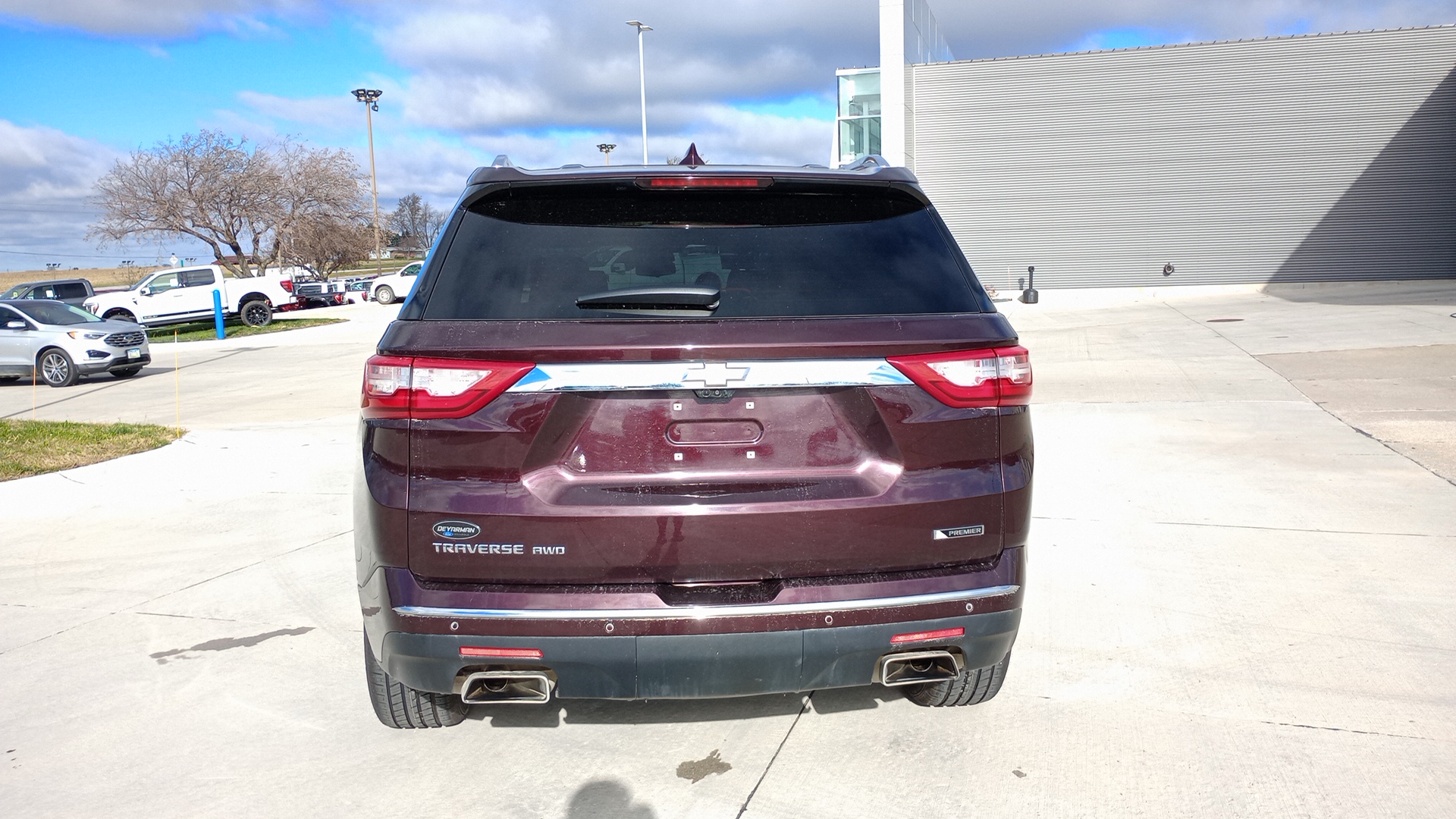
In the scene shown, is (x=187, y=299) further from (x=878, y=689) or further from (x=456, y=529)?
(x=456, y=529)

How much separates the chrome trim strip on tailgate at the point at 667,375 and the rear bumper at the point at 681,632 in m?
0.56

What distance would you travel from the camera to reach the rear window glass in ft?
9.46

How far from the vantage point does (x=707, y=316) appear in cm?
281

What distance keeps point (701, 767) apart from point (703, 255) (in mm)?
1596

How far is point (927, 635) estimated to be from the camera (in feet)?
9.45

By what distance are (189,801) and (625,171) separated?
232 centimetres

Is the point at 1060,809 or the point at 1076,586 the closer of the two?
the point at 1060,809

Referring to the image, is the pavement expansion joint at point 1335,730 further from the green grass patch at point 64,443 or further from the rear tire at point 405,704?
the green grass patch at point 64,443

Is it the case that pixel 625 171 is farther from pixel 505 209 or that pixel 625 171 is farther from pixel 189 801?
pixel 189 801

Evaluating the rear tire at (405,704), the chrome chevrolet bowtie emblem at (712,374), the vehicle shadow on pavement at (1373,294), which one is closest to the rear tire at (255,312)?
the vehicle shadow on pavement at (1373,294)

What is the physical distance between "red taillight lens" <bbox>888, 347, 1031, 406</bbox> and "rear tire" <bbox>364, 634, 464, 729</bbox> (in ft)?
5.77

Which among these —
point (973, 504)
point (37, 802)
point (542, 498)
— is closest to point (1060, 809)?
point (973, 504)

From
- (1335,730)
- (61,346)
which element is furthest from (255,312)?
(1335,730)

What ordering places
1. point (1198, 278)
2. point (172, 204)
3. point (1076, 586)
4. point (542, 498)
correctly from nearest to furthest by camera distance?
point (542, 498) → point (1076, 586) → point (1198, 278) → point (172, 204)
